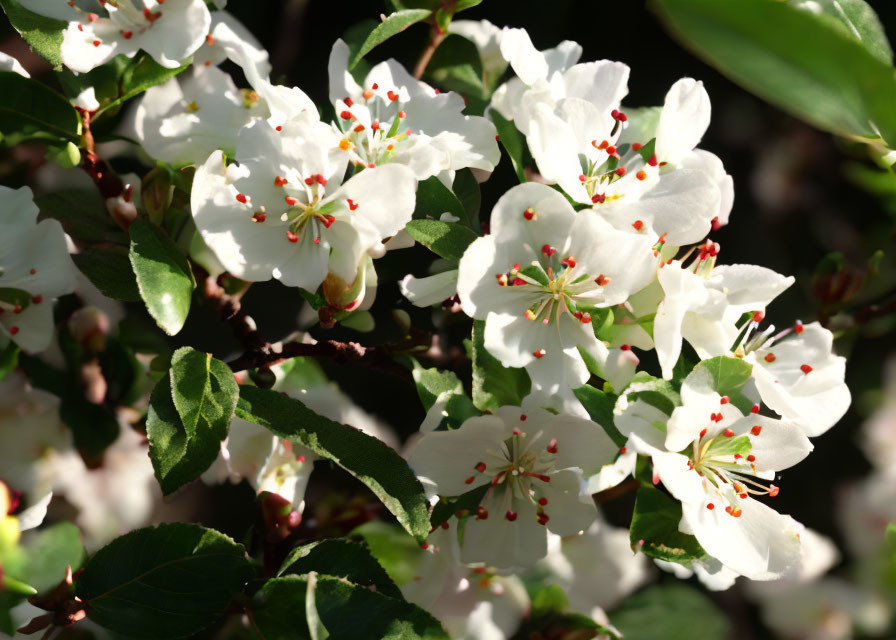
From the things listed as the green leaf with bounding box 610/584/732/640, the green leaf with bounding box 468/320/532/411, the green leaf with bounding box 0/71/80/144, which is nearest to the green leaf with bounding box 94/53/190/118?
the green leaf with bounding box 0/71/80/144

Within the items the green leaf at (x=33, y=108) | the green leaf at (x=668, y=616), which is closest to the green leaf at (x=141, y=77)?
the green leaf at (x=33, y=108)

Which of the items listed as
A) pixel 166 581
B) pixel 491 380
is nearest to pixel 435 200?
pixel 491 380

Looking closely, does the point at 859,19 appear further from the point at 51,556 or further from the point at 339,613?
the point at 51,556

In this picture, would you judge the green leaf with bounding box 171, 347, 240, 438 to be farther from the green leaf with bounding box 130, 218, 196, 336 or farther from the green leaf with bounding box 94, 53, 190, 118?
the green leaf with bounding box 94, 53, 190, 118

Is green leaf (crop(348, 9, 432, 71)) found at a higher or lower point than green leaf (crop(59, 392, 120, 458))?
higher

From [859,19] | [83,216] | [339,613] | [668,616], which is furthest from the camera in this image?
[668,616]

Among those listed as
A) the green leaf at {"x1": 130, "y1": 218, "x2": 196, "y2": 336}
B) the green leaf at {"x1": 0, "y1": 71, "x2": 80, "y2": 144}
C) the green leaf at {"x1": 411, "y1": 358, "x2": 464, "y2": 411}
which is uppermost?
the green leaf at {"x1": 0, "y1": 71, "x2": 80, "y2": 144}

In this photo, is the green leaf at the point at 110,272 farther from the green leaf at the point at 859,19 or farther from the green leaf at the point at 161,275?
the green leaf at the point at 859,19
